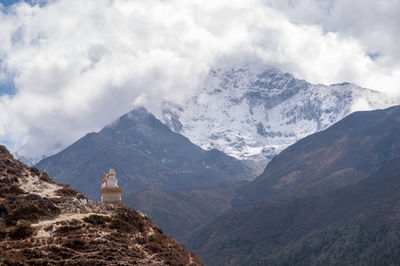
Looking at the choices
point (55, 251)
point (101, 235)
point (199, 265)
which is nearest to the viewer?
point (55, 251)

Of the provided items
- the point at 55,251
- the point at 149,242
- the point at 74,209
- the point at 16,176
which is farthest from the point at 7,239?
the point at 16,176

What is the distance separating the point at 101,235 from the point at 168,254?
25.9 feet

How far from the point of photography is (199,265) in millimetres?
68375

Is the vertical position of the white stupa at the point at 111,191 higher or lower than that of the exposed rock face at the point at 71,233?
higher

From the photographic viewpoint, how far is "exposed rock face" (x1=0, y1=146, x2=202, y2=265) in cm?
5472

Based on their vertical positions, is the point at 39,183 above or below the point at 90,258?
above

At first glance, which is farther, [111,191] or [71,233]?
[111,191]

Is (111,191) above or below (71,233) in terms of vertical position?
above

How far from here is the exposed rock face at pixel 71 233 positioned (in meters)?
54.7

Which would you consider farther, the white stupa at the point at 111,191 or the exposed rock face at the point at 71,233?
the white stupa at the point at 111,191

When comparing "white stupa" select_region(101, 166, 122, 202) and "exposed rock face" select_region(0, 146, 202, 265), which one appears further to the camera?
"white stupa" select_region(101, 166, 122, 202)

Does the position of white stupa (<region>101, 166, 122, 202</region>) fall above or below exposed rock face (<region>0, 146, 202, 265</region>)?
above

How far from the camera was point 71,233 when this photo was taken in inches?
2308

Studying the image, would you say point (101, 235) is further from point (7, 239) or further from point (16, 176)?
point (16, 176)
